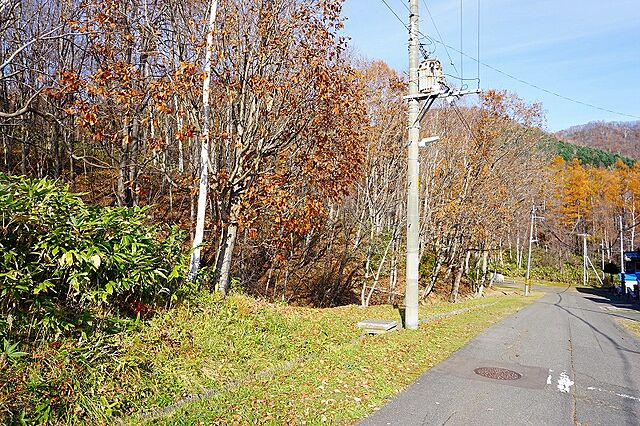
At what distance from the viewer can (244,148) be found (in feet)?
31.6

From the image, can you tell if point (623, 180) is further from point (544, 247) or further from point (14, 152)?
point (14, 152)

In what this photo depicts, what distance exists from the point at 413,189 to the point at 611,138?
95.4m

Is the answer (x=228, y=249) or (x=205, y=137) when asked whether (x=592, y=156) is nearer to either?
(x=228, y=249)

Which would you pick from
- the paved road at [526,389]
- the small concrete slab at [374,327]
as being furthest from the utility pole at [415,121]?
the paved road at [526,389]

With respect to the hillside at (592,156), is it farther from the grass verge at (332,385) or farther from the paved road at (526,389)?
the grass verge at (332,385)

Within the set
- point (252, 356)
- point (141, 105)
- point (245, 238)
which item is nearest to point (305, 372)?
point (252, 356)

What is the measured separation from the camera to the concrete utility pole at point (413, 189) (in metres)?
10.8

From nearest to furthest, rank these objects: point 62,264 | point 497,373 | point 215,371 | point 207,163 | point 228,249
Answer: point 62,264 < point 215,371 < point 497,373 < point 207,163 < point 228,249

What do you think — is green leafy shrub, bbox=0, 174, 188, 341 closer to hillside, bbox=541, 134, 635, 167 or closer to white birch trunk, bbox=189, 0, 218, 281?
white birch trunk, bbox=189, 0, 218, 281

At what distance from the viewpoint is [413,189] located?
35.8 ft

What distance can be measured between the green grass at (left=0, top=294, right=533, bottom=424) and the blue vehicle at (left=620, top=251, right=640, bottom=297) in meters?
37.9

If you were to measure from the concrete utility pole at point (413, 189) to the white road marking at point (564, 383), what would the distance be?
12.2ft

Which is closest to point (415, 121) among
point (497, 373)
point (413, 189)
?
point (413, 189)

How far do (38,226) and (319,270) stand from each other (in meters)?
14.8
